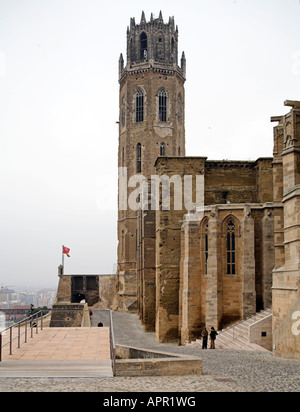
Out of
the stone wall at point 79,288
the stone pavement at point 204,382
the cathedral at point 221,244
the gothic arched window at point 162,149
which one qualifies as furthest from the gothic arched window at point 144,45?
the stone pavement at point 204,382

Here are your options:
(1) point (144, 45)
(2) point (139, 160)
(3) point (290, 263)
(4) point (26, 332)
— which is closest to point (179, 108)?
(2) point (139, 160)

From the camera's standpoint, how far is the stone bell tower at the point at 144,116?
5441cm

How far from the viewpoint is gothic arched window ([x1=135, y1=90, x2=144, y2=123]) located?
56062 mm

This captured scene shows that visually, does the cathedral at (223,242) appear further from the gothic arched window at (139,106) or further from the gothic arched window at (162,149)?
the gothic arched window at (139,106)

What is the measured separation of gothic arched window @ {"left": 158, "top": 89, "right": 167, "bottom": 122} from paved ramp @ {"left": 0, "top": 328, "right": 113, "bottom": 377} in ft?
129

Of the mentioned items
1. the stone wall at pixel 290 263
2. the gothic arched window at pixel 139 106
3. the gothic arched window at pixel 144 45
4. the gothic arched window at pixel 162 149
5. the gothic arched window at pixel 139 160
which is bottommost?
the stone wall at pixel 290 263

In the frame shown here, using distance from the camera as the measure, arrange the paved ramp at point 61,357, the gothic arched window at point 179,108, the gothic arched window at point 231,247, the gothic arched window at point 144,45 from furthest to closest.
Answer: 1. the gothic arched window at point 144,45
2. the gothic arched window at point 179,108
3. the gothic arched window at point 231,247
4. the paved ramp at point 61,357

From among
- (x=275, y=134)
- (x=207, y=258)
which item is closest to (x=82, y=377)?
(x=275, y=134)

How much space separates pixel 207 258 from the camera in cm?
2995

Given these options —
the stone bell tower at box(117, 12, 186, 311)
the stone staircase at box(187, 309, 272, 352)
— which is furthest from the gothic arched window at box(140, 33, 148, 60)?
the stone staircase at box(187, 309, 272, 352)

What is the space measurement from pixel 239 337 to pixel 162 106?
35.7 meters

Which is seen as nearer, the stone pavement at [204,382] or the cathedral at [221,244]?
the stone pavement at [204,382]

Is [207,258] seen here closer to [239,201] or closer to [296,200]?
[239,201]

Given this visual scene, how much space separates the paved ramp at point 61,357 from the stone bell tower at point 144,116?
35.0m
